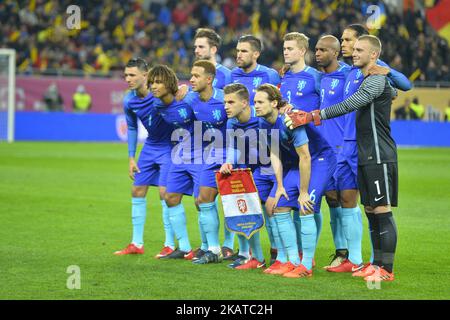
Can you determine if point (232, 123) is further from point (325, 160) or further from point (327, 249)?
point (327, 249)

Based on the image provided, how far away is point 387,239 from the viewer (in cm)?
741

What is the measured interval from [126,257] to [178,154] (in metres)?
1.24

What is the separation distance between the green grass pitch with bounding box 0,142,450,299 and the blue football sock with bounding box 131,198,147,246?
0.19 metres

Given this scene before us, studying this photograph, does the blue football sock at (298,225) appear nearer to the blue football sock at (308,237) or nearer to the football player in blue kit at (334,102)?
the football player in blue kit at (334,102)

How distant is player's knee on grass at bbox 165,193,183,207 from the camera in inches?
350

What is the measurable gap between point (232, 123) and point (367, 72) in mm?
1463

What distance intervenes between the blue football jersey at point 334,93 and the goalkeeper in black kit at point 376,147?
2.93 ft

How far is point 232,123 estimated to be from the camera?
8.24m

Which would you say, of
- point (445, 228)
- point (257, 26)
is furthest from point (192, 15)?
point (445, 228)

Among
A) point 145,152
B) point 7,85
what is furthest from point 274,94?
point 7,85

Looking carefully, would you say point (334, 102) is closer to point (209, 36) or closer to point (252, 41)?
point (252, 41)

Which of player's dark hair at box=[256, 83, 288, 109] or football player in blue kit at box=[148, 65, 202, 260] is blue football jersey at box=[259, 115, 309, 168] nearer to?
player's dark hair at box=[256, 83, 288, 109]

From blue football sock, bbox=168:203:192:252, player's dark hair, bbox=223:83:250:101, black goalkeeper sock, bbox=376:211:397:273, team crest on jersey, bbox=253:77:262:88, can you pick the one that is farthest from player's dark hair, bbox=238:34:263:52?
black goalkeeper sock, bbox=376:211:397:273

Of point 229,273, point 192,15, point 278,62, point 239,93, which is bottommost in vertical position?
point 229,273
